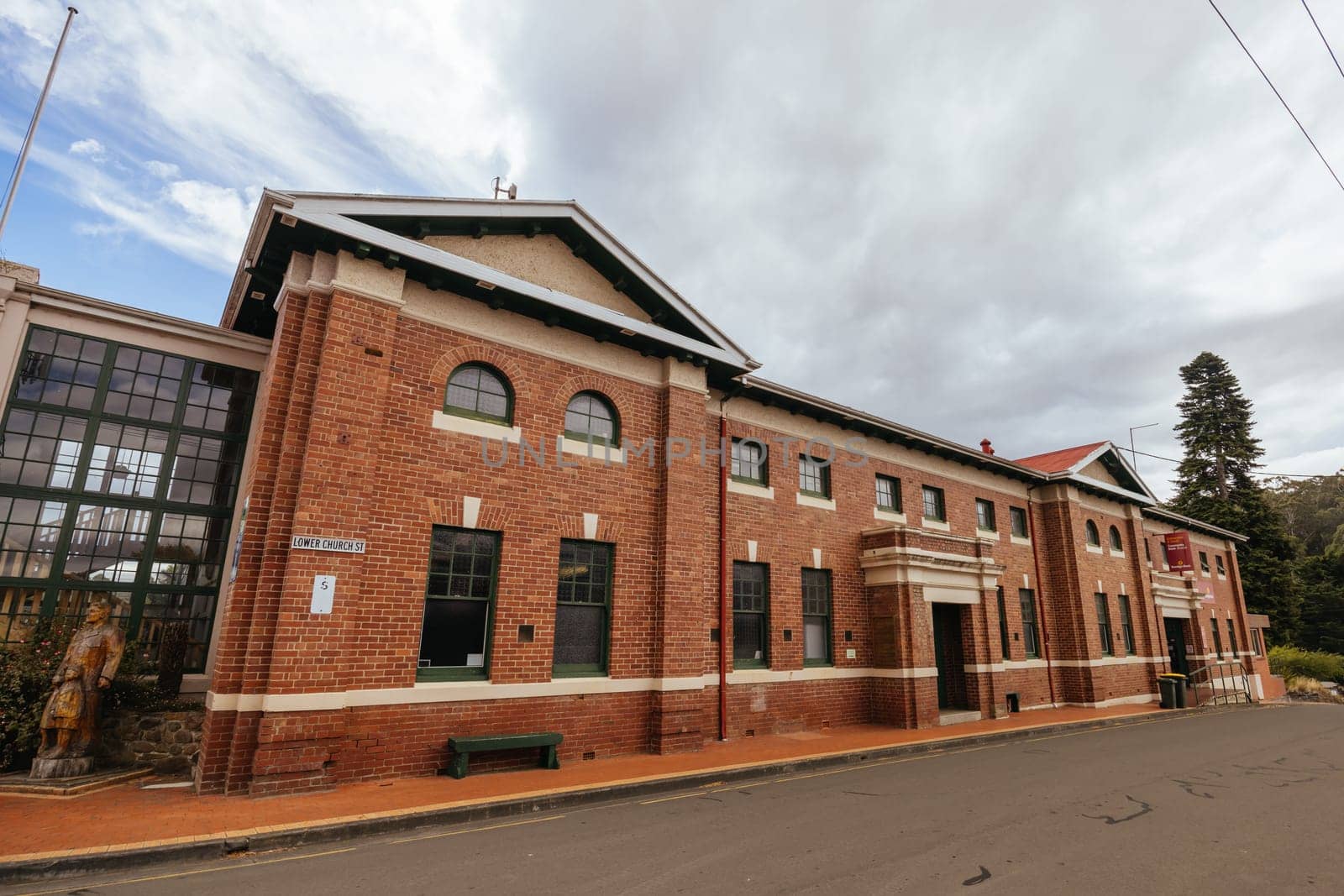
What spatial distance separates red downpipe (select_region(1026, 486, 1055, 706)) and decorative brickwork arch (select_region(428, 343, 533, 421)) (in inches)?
701

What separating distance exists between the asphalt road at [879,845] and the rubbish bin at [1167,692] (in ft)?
41.4

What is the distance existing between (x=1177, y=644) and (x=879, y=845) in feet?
92.4

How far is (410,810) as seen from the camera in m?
7.07

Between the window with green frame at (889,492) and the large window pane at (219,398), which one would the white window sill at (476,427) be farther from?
the window with green frame at (889,492)

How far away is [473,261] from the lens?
33.8ft

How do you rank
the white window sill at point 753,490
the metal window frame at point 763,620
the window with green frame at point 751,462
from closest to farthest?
the metal window frame at point 763,620
the white window sill at point 753,490
the window with green frame at point 751,462

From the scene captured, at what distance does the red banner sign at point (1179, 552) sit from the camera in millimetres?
26953

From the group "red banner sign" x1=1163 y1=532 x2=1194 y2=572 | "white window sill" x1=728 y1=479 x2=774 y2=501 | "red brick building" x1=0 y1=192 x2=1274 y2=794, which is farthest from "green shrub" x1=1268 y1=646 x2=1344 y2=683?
"white window sill" x1=728 y1=479 x2=774 y2=501

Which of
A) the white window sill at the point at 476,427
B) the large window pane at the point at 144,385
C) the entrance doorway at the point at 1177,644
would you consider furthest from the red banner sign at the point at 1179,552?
the large window pane at the point at 144,385

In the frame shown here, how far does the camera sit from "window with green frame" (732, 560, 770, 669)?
13125 millimetres

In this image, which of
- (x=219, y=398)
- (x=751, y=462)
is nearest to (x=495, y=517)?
(x=219, y=398)

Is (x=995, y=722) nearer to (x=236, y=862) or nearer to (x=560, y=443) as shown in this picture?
(x=560, y=443)

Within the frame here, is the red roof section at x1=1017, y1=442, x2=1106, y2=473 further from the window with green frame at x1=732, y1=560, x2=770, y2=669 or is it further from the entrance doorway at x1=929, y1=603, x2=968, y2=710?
the window with green frame at x1=732, y1=560, x2=770, y2=669

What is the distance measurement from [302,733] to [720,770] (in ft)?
18.2
